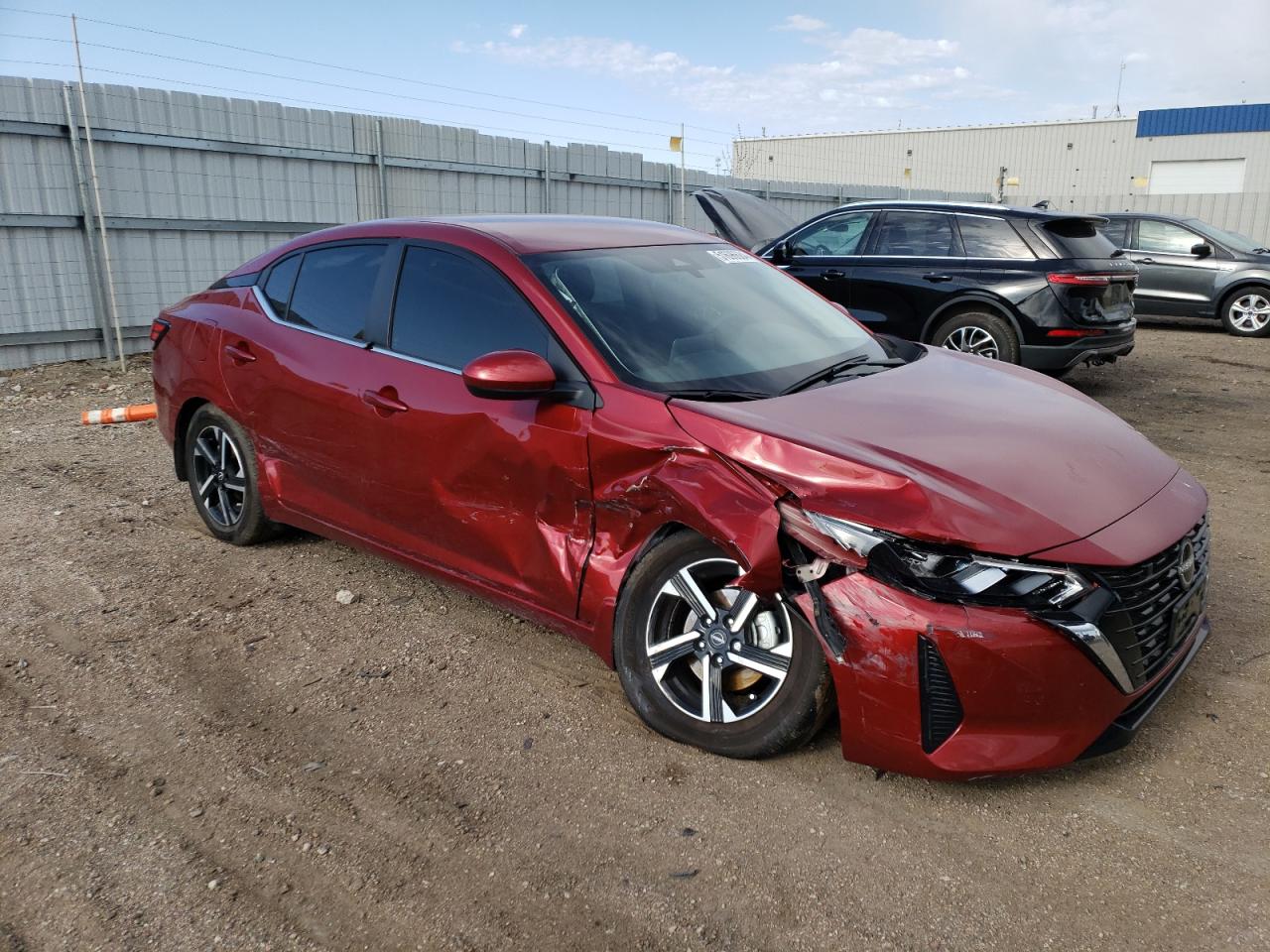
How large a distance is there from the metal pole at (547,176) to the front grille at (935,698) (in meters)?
12.3

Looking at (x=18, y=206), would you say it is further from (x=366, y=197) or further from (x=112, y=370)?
(x=366, y=197)

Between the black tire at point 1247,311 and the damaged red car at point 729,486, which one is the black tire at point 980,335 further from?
the black tire at point 1247,311

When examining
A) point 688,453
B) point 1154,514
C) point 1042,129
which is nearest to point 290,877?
point 688,453

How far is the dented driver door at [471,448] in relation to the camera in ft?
10.9

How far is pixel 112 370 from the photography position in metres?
9.97

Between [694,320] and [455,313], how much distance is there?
89 centimetres

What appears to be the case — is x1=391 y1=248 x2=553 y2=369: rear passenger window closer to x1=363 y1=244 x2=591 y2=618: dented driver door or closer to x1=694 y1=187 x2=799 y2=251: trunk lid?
x1=363 y1=244 x2=591 y2=618: dented driver door

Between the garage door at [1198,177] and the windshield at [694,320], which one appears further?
the garage door at [1198,177]

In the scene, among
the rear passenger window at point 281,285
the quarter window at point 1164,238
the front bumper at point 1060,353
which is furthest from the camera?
the quarter window at point 1164,238

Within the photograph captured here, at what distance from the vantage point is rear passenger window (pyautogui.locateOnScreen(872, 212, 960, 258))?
8.59m

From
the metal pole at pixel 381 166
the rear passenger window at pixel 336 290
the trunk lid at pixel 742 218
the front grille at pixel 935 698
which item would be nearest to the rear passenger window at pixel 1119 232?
the trunk lid at pixel 742 218

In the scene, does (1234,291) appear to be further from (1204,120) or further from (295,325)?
(1204,120)

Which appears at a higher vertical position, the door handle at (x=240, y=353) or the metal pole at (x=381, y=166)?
the metal pole at (x=381, y=166)

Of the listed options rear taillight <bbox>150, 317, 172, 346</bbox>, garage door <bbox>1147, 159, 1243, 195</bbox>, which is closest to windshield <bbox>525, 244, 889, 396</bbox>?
rear taillight <bbox>150, 317, 172, 346</bbox>
